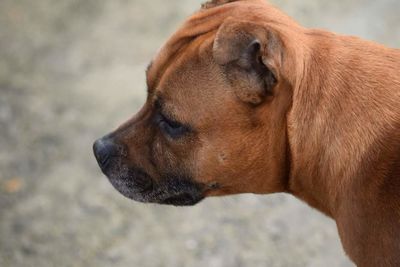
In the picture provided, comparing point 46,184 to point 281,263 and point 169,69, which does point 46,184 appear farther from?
point 169,69

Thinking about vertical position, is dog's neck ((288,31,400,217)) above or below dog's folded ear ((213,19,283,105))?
below

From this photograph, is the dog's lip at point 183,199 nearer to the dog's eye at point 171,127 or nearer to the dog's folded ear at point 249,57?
the dog's eye at point 171,127

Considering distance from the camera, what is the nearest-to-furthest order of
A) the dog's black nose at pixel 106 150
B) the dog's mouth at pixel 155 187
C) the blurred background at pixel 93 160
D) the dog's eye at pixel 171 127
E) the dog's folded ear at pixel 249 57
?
1. the dog's folded ear at pixel 249 57
2. the dog's eye at pixel 171 127
3. the dog's mouth at pixel 155 187
4. the dog's black nose at pixel 106 150
5. the blurred background at pixel 93 160

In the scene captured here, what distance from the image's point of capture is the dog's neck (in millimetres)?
3197

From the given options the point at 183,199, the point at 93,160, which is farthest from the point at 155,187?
the point at 93,160

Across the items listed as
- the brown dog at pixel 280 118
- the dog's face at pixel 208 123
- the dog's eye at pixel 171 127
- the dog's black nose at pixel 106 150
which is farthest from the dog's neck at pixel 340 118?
the dog's black nose at pixel 106 150

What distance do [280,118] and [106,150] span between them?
1143mm

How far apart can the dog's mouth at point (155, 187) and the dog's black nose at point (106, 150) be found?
6 cm

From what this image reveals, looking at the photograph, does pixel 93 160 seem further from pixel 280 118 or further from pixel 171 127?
pixel 280 118

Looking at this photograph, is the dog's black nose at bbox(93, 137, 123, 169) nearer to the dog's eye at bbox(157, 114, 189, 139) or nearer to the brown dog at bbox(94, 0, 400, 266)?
the brown dog at bbox(94, 0, 400, 266)

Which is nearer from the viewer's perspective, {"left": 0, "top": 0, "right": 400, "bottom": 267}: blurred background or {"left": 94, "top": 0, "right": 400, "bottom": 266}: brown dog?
{"left": 94, "top": 0, "right": 400, "bottom": 266}: brown dog

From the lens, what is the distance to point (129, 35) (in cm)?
779

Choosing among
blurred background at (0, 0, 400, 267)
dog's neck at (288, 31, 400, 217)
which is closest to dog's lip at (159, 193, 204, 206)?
dog's neck at (288, 31, 400, 217)

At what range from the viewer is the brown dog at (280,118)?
124 inches
